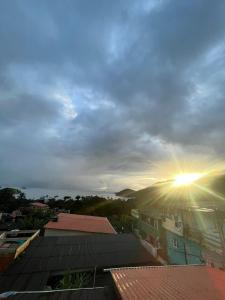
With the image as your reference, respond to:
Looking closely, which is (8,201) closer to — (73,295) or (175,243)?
(175,243)

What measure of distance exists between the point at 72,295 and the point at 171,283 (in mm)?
2497

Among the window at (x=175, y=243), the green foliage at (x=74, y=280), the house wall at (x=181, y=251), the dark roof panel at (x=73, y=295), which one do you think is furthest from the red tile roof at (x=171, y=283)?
the window at (x=175, y=243)

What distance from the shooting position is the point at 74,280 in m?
8.47

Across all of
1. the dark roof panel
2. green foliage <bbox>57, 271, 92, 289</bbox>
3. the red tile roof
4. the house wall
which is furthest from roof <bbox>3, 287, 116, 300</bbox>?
the house wall

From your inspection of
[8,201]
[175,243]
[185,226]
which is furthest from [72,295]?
[8,201]

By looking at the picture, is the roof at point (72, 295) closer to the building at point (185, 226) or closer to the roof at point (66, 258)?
the building at point (185, 226)

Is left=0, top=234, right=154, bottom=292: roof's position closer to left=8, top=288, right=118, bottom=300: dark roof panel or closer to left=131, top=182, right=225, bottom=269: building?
left=131, top=182, right=225, bottom=269: building

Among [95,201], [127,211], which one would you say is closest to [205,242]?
[127,211]

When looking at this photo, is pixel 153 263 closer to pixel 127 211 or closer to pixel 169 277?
pixel 169 277

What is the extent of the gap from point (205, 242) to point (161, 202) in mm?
6203

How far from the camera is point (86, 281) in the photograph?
8.44 m

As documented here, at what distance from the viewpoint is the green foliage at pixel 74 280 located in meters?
7.85

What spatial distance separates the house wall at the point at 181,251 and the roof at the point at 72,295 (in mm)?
6517

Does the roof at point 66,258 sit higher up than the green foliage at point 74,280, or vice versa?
the roof at point 66,258
